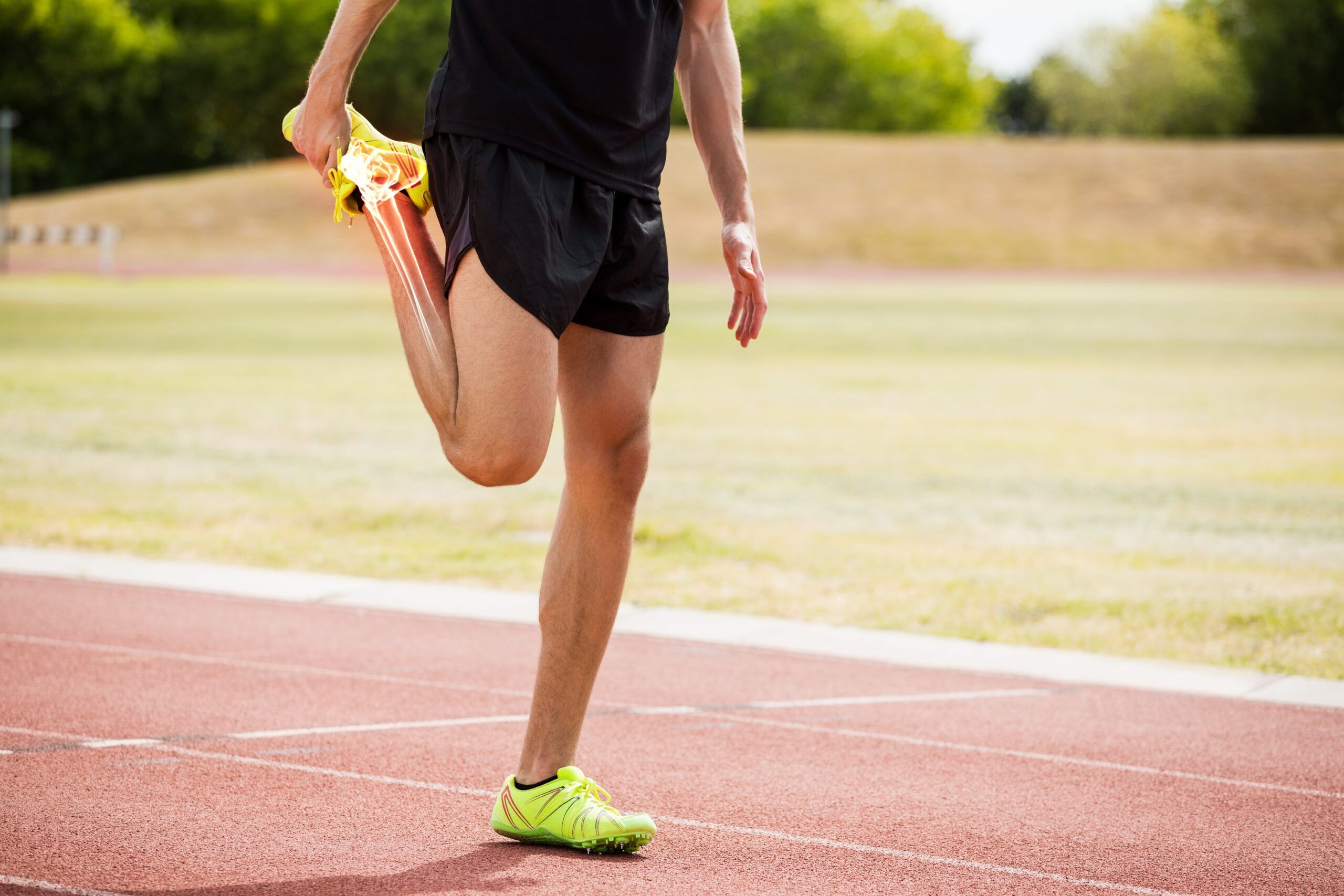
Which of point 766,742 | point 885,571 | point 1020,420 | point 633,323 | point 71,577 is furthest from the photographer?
point 1020,420

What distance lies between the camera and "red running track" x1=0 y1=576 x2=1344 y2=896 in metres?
3.45

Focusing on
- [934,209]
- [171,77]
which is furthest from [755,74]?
[171,77]

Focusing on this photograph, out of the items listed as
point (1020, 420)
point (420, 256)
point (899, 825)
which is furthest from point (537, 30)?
point (1020, 420)

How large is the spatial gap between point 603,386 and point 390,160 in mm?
657

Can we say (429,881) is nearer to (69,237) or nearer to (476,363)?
(476,363)

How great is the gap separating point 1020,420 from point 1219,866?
39.8ft

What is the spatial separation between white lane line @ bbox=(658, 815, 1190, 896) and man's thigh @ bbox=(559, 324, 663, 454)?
0.99 meters

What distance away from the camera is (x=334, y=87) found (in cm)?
340

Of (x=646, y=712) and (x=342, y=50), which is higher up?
(x=342, y=50)

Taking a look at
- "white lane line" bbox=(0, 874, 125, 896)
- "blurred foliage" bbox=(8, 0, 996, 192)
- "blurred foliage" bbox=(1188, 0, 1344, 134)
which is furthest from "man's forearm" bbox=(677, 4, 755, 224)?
"blurred foliage" bbox=(1188, 0, 1344, 134)

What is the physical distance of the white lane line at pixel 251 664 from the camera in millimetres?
5363

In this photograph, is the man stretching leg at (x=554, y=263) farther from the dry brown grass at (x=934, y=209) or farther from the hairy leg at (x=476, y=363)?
the dry brown grass at (x=934, y=209)

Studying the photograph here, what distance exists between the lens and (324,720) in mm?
4793

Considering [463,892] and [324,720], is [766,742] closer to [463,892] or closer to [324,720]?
[324,720]
